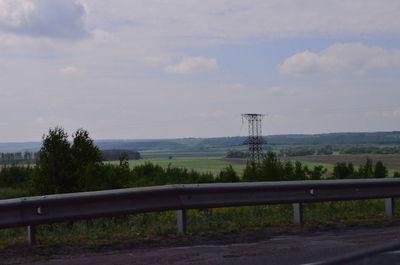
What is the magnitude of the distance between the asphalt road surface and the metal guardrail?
72 centimetres

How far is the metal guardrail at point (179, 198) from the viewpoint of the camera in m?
8.51

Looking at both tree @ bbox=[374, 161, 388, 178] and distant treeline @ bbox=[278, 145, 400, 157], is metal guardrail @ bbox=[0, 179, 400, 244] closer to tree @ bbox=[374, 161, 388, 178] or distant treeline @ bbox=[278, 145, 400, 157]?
tree @ bbox=[374, 161, 388, 178]

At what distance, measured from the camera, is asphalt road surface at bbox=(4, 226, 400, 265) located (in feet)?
25.2

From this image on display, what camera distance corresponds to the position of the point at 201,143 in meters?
192

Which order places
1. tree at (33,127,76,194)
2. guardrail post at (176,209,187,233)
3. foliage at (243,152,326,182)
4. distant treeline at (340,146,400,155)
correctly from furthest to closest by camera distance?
distant treeline at (340,146,400,155)
foliage at (243,152,326,182)
tree at (33,127,76,194)
guardrail post at (176,209,187,233)

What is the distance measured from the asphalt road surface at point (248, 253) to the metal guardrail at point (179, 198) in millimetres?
721

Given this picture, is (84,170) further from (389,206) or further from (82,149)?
(389,206)

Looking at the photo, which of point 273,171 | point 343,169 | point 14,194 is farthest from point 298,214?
point 343,169

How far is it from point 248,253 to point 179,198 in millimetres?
1618

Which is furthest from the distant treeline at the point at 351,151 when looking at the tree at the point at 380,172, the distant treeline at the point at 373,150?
the tree at the point at 380,172

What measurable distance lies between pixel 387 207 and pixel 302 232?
2.49 metres

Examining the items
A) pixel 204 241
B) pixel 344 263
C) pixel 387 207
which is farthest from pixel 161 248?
pixel 344 263

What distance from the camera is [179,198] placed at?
9445 millimetres

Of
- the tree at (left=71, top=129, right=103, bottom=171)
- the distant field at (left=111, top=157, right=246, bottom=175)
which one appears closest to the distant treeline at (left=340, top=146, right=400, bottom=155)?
the distant field at (left=111, top=157, right=246, bottom=175)
